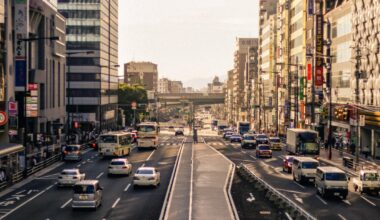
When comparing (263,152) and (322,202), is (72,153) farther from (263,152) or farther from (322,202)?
(322,202)

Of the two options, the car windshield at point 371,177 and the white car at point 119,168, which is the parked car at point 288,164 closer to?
the car windshield at point 371,177

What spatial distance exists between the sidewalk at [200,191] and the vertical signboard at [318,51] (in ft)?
103

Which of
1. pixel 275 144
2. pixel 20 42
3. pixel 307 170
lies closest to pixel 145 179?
pixel 307 170

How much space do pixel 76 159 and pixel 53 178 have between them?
49.2 feet

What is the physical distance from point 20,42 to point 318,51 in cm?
5250

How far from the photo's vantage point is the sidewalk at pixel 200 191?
113ft

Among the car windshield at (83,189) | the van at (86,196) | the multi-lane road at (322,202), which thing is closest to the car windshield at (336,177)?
the multi-lane road at (322,202)

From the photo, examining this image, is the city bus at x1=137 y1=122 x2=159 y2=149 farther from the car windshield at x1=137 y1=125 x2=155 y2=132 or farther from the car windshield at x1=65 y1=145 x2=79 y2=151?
the car windshield at x1=65 y1=145 x2=79 y2=151

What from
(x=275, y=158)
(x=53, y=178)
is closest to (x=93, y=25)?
(x=275, y=158)

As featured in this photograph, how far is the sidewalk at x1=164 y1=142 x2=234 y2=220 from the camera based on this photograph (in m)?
34.5

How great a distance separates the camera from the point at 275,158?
77812 mm

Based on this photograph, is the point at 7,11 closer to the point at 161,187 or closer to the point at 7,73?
the point at 7,73

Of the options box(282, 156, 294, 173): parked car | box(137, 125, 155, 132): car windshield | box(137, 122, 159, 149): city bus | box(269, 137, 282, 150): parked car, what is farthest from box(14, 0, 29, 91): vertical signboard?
box(269, 137, 282, 150): parked car

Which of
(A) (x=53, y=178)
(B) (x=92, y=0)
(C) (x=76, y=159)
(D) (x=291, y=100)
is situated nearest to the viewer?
(A) (x=53, y=178)
